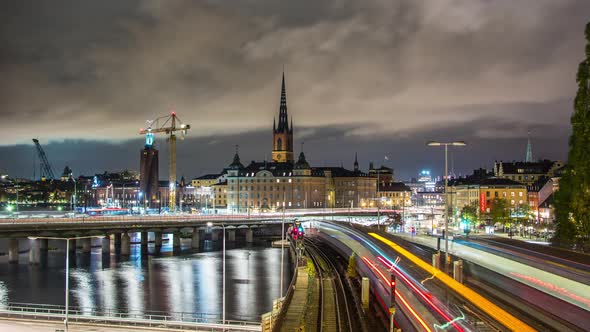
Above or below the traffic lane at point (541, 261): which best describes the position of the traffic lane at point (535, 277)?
below

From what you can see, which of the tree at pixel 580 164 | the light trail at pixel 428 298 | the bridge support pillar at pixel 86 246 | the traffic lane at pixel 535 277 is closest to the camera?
the light trail at pixel 428 298

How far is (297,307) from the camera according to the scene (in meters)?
39.9

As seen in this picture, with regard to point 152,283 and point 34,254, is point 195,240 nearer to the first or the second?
point 34,254

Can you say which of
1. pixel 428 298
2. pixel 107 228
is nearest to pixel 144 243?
pixel 107 228

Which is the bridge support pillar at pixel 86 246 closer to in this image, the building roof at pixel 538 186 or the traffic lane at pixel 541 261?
the traffic lane at pixel 541 261

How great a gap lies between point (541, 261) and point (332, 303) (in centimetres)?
1473

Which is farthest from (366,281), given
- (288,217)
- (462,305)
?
(288,217)

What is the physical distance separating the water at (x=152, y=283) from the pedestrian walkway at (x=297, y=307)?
599cm

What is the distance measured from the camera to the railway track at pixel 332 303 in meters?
35.2

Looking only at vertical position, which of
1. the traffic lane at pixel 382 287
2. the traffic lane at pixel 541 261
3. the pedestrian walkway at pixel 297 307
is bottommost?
the pedestrian walkway at pixel 297 307

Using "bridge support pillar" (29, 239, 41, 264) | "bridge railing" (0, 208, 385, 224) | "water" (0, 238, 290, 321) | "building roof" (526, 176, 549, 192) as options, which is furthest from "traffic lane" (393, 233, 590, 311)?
"building roof" (526, 176, 549, 192)

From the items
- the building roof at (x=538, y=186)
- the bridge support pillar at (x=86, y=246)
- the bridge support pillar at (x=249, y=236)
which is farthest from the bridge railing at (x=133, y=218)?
the building roof at (x=538, y=186)

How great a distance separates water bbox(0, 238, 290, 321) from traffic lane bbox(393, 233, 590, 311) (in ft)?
67.1

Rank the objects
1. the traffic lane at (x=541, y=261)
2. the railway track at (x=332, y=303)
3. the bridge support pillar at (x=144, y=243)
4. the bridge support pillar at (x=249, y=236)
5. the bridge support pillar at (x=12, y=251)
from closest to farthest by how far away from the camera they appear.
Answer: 1. the railway track at (x=332, y=303)
2. the traffic lane at (x=541, y=261)
3. the bridge support pillar at (x=12, y=251)
4. the bridge support pillar at (x=144, y=243)
5. the bridge support pillar at (x=249, y=236)
